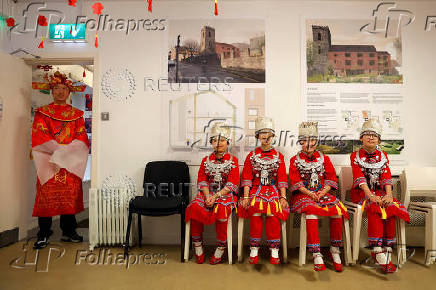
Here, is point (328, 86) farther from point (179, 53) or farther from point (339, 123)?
point (179, 53)

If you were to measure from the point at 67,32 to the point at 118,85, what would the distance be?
0.91 m

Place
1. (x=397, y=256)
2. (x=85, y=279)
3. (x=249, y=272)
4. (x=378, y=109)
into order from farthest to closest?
(x=378, y=109) < (x=397, y=256) < (x=249, y=272) < (x=85, y=279)


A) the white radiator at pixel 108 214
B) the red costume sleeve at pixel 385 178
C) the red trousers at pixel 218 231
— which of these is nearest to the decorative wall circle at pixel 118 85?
the white radiator at pixel 108 214

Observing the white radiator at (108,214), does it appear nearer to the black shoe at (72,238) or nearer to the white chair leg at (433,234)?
the black shoe at (72,238)

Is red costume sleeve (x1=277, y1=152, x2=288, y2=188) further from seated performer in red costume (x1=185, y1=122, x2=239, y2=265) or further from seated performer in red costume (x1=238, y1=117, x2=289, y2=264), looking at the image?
seated performer in red costume (x1=185, y1=122, x2=239, y2=265)

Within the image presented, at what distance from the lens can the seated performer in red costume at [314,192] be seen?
2.46 m

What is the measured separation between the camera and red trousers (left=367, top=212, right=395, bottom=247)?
244cm

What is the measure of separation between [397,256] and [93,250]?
2978 mm

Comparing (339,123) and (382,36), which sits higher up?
(382,36)

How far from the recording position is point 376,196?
8.40 feet

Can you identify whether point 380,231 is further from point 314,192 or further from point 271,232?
point 271,232

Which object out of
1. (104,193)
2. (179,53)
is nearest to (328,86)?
(179,53)

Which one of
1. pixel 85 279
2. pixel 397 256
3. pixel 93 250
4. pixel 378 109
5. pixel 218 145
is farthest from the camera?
pixel 378 109

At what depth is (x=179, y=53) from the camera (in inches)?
133
